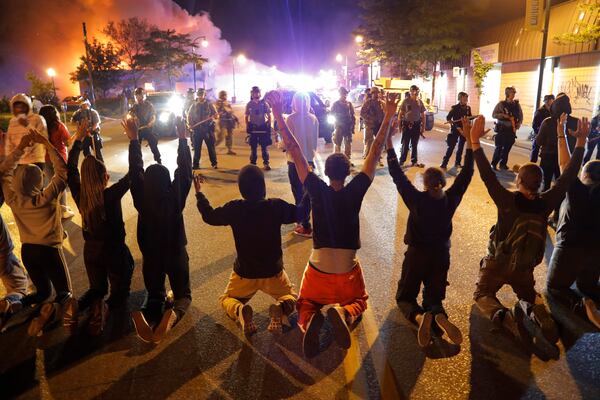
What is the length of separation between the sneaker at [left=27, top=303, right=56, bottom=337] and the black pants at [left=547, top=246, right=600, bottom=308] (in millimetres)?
4526

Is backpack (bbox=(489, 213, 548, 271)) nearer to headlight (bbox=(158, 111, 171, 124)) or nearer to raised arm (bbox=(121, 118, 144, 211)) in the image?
raised arm (bbox=(121, 118, 144, 211))

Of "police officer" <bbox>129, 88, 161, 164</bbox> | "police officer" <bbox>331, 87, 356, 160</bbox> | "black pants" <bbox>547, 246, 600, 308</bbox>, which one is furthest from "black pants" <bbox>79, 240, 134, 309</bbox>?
"police officer" <bbox>331, 87, 356, 160</bbox>

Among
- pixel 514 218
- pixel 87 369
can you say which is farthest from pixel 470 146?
pixel 87 369

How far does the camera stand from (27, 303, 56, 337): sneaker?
384 centimetres

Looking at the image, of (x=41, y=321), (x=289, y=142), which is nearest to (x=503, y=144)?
(x=289, y=142)

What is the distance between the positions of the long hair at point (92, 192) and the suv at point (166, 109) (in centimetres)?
1524

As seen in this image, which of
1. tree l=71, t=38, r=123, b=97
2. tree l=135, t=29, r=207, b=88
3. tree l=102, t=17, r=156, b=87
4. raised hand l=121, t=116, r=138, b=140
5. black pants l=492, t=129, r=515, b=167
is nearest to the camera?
raised hand l=121, t=116, r=138, b=140

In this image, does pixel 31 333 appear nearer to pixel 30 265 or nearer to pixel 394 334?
pixel 30 265

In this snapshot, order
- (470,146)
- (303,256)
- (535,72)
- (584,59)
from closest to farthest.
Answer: (470,146), (303,256), (584,59), (535,72)

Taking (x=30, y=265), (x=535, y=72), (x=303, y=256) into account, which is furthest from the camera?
(x=535, y=72)

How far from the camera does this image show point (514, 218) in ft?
12.6

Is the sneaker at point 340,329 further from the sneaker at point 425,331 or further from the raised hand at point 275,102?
the raised hand at point 275,102

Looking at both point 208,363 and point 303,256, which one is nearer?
point 208,363

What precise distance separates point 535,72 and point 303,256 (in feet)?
67.1
